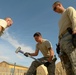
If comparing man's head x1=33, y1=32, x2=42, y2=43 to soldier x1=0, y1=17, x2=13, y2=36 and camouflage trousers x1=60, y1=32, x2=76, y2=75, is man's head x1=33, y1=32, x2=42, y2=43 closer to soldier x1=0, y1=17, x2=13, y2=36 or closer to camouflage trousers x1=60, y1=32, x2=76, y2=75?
soldier x1=0, y1=17, x2=13, y2=36

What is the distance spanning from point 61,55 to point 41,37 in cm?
195

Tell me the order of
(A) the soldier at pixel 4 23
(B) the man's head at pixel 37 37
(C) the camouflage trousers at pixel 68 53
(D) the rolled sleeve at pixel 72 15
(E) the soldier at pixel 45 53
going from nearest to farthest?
(C) the camouflage trousers at pixel 68 53
(D) the rolled sleeve at pixel 72 15
(A) the soldier at pixel 4 23
(E) the soldier at pixel 45 53
(B) the man's head at pixel 37 37

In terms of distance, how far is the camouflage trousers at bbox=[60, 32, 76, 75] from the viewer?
3575 millimetres

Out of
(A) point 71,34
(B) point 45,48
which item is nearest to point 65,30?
(A) point 71,34

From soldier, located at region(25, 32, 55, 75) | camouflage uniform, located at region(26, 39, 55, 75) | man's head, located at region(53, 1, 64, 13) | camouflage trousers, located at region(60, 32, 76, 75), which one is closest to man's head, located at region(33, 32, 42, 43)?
soldier, located at region(25, 32, 55, 75)

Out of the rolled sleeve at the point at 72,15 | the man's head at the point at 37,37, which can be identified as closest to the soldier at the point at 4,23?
the man's head at the point at 37,37

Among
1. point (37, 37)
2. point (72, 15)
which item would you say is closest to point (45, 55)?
point (37, 37)

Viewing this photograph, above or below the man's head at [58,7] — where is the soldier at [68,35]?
below

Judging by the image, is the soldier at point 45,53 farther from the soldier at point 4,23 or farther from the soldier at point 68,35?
the soldier at point 68,35

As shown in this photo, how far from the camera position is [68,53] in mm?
3678

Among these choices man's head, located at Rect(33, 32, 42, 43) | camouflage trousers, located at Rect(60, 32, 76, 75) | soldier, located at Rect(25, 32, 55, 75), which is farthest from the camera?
man's head, located at Rect(33, 32, 42, 43)

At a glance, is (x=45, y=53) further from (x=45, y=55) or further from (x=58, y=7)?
(x=58, y=7)

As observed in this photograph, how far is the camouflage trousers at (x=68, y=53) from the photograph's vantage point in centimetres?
357

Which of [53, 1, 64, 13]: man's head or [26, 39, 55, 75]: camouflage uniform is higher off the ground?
[53, 1, 64, 13]: man's head
